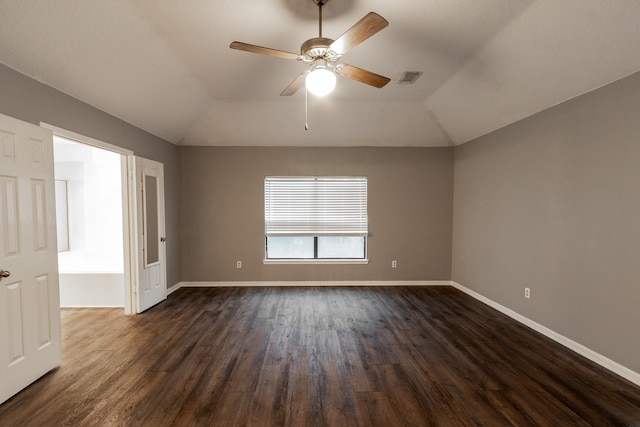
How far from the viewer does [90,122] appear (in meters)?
2.90

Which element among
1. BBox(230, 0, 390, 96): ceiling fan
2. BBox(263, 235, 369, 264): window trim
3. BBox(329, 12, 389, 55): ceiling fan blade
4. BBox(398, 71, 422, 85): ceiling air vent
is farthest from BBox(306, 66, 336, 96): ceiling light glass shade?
BBox(263, 235, 369, 264): window trim

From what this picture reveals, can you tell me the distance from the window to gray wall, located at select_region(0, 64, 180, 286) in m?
1.60

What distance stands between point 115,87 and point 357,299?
163 inches

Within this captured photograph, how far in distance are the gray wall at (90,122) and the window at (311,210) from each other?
1601 mm

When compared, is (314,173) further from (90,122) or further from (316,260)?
(90,122)

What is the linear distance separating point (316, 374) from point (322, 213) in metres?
3.04

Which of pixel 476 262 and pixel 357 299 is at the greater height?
pixel 476 262

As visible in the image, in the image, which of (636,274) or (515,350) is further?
(515,350)

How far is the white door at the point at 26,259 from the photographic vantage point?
2010mm

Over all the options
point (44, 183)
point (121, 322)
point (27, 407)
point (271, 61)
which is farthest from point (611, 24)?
point (121, 322)

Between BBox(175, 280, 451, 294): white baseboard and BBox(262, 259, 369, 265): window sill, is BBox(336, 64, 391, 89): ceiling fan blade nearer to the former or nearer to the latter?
BBox(262, 259, 369, 265): window sill

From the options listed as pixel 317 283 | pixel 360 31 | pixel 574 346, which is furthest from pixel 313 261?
pixel 360 31

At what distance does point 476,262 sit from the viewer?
170 inches

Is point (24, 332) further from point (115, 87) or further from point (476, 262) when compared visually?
point (476, 262)
